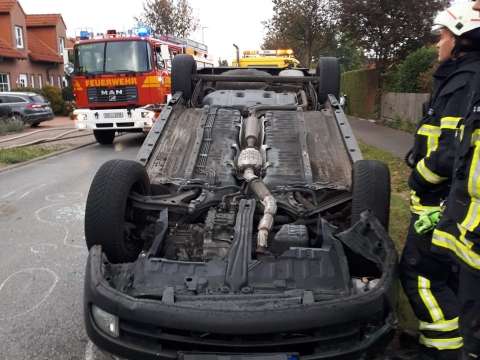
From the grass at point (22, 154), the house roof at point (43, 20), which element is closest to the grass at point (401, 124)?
the grass at point (22, 154)

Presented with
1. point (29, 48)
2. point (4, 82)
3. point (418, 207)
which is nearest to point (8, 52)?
point (4, 82)

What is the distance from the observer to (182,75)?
5605 mm

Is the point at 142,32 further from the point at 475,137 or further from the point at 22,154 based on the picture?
the point at 475,137

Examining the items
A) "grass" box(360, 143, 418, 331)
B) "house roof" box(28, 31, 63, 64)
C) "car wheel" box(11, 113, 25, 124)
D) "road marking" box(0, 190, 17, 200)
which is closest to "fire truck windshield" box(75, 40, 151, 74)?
"road marking" box(0, 190, 17, 200)

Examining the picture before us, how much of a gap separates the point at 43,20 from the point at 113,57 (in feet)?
88.3

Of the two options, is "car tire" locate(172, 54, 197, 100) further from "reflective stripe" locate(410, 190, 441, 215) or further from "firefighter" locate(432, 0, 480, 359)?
"firefighter" locate(432, 0, 480, 359)

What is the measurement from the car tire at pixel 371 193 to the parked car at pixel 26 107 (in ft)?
62.9

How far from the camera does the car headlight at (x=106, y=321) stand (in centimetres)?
247

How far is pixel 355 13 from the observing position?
1664 cm

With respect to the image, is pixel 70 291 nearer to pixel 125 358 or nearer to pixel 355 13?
pixel 125 358

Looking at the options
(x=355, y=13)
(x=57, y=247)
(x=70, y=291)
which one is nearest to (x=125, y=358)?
(x=70, y=291)

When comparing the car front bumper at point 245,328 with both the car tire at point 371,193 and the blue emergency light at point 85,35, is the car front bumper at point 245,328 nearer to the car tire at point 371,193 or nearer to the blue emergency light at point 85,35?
the car tire at point 371,193

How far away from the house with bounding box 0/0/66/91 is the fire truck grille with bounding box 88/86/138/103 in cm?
1652

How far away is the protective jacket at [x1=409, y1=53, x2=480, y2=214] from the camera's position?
2.64 m
